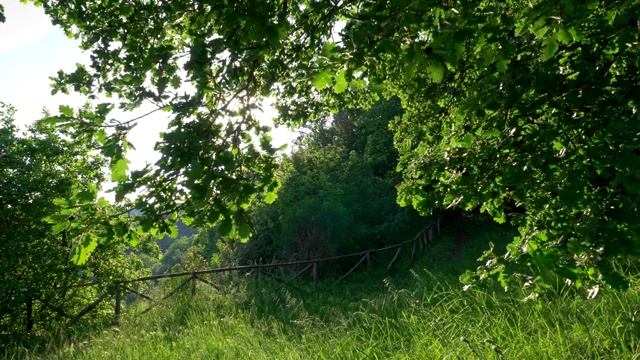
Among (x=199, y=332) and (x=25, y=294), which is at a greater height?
(x=25, y=294)

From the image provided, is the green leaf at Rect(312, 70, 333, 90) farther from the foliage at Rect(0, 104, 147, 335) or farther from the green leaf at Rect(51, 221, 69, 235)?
the foliage at Rect(0, 104, 147, 335)

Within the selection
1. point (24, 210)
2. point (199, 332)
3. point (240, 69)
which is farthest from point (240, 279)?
point (240, 69)

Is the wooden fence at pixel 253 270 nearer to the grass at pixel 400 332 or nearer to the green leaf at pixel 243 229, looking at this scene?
the grass at pixel 400 332

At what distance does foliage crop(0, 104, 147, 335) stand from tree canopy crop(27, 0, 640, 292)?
947 centimetres

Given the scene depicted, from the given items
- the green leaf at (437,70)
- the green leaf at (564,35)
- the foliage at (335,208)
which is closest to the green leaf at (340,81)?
the green leaf at (437,70)

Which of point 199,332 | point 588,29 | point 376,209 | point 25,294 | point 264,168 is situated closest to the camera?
point 264,168

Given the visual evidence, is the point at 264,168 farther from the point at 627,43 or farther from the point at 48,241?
→ the point at 48,241

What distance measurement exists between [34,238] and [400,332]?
1195 centimetres

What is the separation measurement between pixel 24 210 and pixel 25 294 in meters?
2.33

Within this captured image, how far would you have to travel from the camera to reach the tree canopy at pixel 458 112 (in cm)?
265

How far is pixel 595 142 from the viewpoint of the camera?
347cm

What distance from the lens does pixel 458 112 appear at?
4461mm

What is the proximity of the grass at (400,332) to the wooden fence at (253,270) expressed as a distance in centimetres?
105

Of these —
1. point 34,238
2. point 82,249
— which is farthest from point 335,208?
point 82,249
